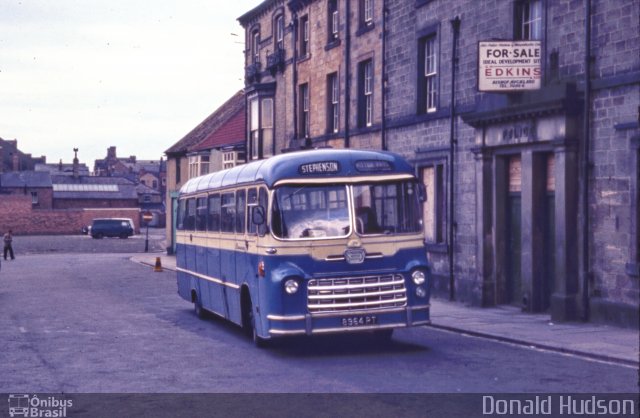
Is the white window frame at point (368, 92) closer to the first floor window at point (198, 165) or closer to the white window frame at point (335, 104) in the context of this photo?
the white window frame at point (335, 104)

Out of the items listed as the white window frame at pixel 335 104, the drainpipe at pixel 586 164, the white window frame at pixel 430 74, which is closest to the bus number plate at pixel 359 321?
the drainpipe at pixel 586 164

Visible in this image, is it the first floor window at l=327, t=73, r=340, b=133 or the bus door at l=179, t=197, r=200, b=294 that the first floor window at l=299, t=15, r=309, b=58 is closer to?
the first floor window at l=327, t=73, r=340, b=133

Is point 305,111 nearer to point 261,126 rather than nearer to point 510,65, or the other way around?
point 261,126

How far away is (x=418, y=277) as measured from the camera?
13.3 m

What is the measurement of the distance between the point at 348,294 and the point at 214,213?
5214 mm

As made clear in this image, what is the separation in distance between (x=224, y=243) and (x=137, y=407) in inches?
270

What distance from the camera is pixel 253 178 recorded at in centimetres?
1445

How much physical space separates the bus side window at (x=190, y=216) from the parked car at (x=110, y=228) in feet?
218

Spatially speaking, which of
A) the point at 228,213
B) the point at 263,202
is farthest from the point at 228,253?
the point at 263,202

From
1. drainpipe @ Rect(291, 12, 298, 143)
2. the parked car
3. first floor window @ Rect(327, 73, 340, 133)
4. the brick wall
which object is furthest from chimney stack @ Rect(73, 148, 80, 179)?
→ first floor window @ Rect(327, 73, 340, 133)

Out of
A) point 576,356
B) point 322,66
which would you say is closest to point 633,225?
point 576,356

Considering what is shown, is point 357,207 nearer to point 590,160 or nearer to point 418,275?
point 418,275

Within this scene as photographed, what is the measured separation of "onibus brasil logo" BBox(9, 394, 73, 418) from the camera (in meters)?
9.19

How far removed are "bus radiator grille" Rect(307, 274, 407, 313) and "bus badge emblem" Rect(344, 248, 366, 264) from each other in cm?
25
